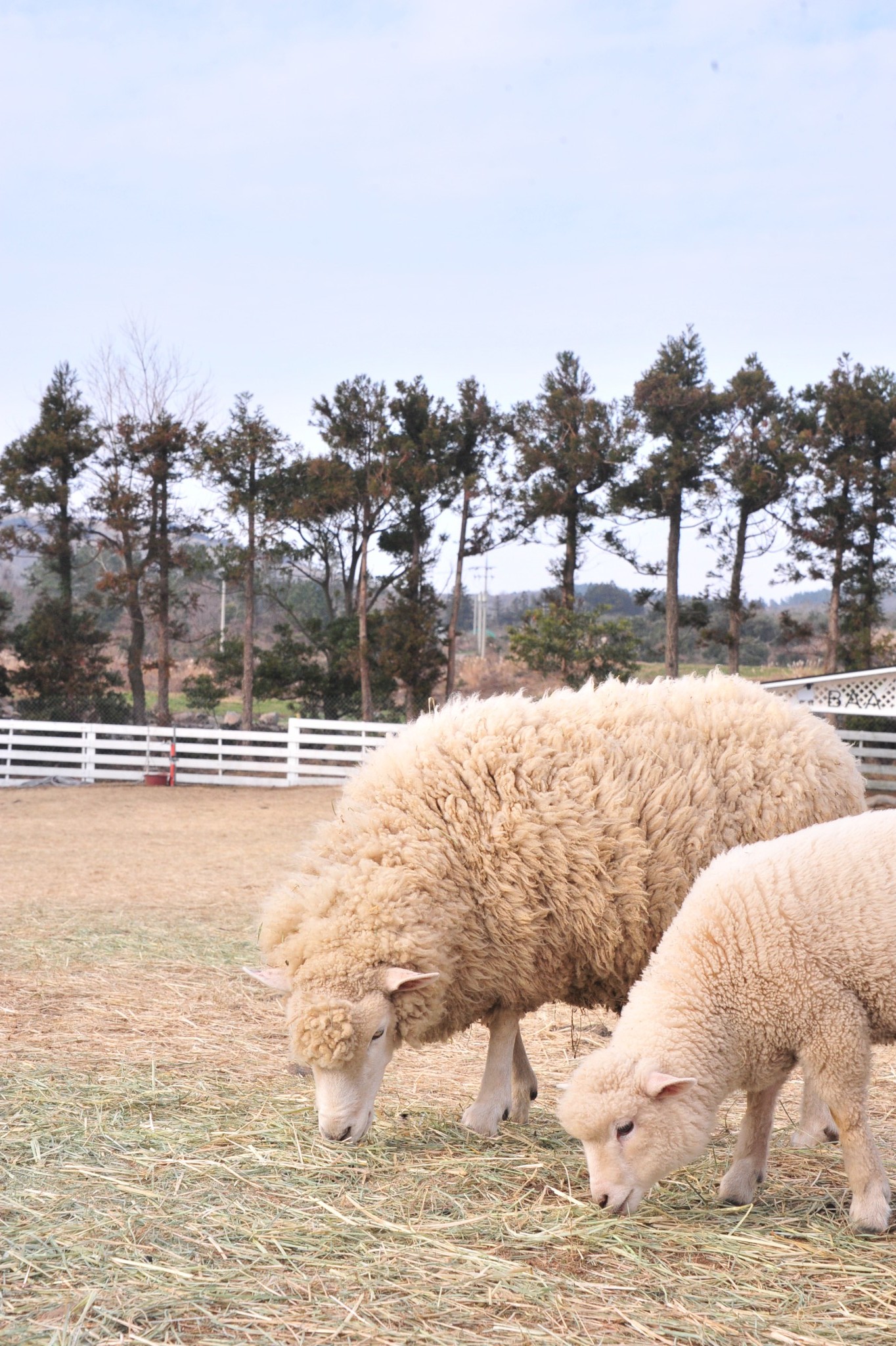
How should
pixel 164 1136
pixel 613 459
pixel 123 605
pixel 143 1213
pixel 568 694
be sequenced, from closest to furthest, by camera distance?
1. pixel 143 1213
2. pixel 164 1136
3. pixel 568 694
4. pixel 123 605
5. pixel 613 459

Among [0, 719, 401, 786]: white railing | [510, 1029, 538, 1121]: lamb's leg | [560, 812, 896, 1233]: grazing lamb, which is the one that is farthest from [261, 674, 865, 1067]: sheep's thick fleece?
[0, 719, 401, 786]: white railing

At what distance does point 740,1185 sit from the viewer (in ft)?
12.3

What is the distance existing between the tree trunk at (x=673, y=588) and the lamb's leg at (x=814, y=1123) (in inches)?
903

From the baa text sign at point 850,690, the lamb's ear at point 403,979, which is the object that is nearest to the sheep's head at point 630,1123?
the lamb's ear at point 403,979

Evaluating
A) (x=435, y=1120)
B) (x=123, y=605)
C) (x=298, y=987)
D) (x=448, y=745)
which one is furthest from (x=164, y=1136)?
(x=123, y=605)

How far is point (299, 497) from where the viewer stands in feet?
91.8

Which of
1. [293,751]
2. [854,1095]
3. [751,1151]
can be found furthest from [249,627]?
[854,1095]

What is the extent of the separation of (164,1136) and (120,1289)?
1.27 m

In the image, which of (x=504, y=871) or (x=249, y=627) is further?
(x=249, y=627)

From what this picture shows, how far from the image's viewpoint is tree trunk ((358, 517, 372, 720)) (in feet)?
87.7

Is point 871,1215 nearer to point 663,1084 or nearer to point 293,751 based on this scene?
point 663,1084

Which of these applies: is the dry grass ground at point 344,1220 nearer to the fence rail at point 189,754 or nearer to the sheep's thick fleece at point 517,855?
the sheep's thick fleece at point 517,855

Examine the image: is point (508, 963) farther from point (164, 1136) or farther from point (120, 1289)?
point (120, 1289)

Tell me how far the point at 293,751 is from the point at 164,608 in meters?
6.72
